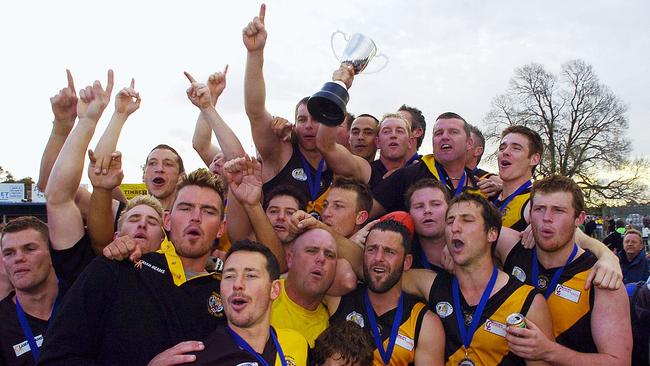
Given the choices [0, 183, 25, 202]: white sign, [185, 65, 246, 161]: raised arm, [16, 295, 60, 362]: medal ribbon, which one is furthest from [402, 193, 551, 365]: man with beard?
[0, 183, 25, 202]: white sign

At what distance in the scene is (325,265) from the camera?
14.6 ft

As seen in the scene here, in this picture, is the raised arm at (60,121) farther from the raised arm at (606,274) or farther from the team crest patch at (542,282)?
the raised arm at (606,274)

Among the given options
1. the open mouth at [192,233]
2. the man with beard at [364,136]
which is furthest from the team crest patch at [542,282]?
the man with beard at [364,136]

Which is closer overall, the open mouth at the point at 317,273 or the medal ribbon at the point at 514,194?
the open mouth at the point at 317,273

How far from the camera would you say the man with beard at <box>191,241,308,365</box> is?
3291 millimetres

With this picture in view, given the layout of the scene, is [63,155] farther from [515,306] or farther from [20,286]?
[515,306]

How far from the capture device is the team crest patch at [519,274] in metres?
4.48

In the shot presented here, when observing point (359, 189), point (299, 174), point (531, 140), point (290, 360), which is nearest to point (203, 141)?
point (299, 174)

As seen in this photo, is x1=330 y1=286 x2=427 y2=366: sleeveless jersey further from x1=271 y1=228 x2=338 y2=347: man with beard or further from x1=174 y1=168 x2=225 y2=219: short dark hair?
x1=174 y1=168 x2=225 y2=219: short dark hair

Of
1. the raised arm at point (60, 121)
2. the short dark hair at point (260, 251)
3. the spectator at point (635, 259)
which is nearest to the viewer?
the short dark hair at point (260, 251)

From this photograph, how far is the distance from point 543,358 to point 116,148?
3512 mm

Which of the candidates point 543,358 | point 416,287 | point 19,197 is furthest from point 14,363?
point 19,197

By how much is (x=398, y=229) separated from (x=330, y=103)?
1149 mm

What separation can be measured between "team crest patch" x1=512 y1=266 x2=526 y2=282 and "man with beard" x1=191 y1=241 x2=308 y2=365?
6.25ft
